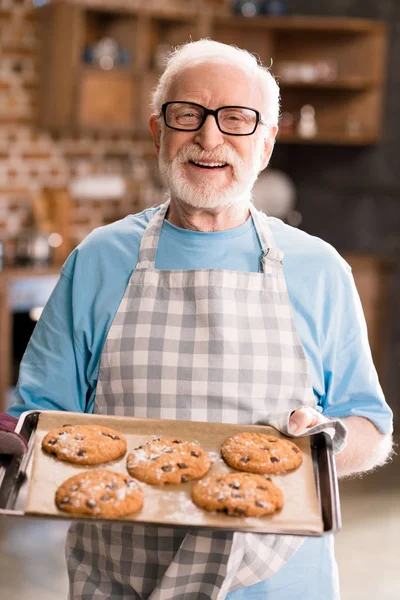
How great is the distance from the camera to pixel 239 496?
1.41 m

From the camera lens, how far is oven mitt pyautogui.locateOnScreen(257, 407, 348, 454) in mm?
1499

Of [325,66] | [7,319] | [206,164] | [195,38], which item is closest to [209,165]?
[206,164]

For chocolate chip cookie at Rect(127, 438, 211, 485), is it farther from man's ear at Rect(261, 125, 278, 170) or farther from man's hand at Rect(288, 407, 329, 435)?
man's ear at Rect(261, 125, 278, 170)

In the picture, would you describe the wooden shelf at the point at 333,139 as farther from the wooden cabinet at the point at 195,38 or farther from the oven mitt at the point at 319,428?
the oven mitt at the point at 319,428

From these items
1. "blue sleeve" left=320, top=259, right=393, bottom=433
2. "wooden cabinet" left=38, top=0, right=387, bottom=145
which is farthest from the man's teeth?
"wooden cabinet" left=38, top=0, right=387, bottom=145

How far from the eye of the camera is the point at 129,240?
1.75m

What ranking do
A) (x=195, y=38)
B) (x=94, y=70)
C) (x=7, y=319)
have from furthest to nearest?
(x=195, y=38) → (x=94, y=70) → (x=7, y=319)

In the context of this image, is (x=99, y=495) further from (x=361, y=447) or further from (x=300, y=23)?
(x=300, y=23)

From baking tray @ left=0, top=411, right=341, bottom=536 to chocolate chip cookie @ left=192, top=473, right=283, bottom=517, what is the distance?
0.7 inches

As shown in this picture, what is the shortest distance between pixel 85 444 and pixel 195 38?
426cm

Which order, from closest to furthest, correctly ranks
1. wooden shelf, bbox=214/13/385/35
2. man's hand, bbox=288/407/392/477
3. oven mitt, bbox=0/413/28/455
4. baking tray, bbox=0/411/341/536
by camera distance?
1. baking tray, bbox=0/411/341/536
2. oven mitt, bbox=0/413/28/455
3. man's hand, bbox=288/407/392/477
4. wooden shelf, bbox=214/13/385/35

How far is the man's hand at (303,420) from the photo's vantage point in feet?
5.01

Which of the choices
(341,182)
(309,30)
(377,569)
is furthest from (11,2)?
(377,569)

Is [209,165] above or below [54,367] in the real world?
above
